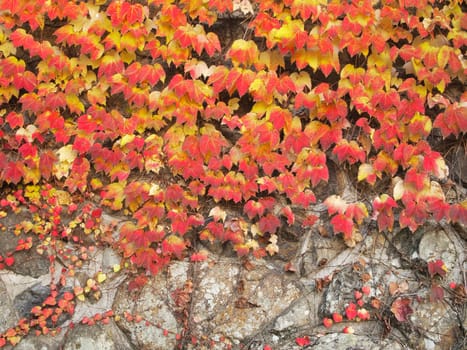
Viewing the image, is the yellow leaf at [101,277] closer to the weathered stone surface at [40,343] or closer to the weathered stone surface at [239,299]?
the weathered stone surface at [40,343]

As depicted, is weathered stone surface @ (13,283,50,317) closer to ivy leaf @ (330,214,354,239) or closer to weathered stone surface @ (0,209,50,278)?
weathered stone surface @ (0,209,50,278)

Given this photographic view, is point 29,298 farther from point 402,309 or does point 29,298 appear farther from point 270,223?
point 402,309

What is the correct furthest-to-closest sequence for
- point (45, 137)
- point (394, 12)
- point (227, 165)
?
point (45, 137), point (227, 165), point (394, 12)

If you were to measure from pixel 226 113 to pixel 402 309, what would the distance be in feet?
5.31

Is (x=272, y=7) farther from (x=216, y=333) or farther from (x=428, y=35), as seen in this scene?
(x=216, y=333)

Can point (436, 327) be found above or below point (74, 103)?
below

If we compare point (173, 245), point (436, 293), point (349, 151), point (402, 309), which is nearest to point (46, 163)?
point (173, 245)

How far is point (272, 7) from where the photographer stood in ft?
9.23

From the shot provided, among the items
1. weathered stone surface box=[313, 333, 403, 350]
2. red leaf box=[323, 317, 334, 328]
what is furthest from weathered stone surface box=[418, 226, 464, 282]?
→ red leaf box=[323, 317, 334, 328]

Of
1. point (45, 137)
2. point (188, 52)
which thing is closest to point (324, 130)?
point (188, 52)

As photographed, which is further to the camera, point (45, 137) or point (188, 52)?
point (45, 137)

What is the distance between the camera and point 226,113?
2879 mm

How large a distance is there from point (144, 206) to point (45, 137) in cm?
84

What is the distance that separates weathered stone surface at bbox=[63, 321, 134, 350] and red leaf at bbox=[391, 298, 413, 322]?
169 centimetres
